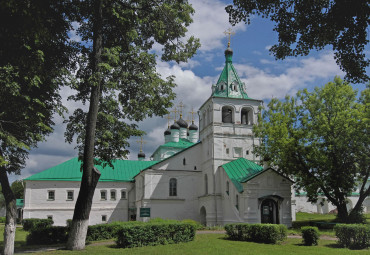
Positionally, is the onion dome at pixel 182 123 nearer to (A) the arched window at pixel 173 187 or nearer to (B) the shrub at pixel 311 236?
(A) the arched window at pixel 173 187

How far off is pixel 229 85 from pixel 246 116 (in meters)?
3.53

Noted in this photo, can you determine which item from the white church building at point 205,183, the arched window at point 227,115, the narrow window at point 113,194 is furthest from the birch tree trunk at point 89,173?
the narrow window at point 113,194

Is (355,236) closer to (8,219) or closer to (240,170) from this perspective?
(8,219)

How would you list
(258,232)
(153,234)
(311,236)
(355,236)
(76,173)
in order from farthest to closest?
1. (76,173)
2. (258,232)
3. (311,236)
4. (153,234)
5. (355,236)

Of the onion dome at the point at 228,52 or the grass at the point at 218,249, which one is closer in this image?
the grass at the point at 218,249

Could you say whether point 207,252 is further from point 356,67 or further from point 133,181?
point 133,181

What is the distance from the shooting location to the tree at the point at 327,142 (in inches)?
969

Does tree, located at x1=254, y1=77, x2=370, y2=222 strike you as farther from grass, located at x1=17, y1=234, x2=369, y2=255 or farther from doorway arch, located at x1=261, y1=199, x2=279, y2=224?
grass, located at x1=17, y1=234, x2=369, y2=255

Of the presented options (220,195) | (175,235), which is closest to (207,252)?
(175,235)

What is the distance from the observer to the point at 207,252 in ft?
44.7

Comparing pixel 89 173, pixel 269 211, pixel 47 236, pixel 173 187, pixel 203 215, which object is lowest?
pixel 203 215

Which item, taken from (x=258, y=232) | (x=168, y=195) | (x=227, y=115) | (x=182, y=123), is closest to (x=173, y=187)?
(x=168, y=195)

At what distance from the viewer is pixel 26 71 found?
13.0 m

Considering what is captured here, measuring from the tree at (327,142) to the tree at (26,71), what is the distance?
55.7 feet
